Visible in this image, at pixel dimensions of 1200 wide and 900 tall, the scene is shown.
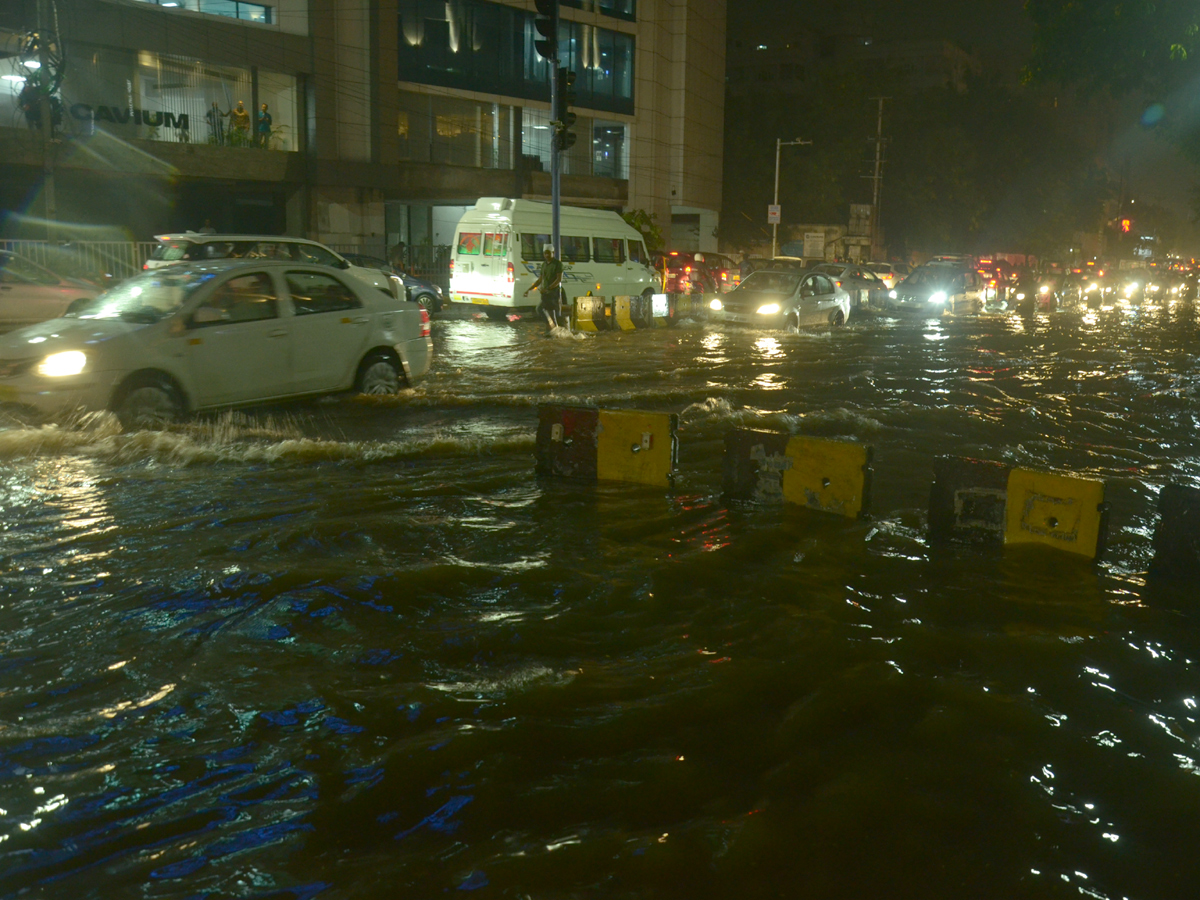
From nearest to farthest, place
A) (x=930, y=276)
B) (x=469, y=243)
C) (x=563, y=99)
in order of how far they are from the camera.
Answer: (x=563, y=99)
(x=469, y=243)
(x=930, y=276)

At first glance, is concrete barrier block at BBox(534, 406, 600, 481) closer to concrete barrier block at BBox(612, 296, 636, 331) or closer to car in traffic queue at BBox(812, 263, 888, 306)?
concrete barrier block at BBox(612, 296, 636, 331)

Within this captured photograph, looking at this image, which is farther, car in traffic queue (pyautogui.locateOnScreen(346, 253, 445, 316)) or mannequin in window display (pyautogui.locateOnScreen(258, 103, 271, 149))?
mannequin in window display (pyautogui.locateOnScreen(258, 103, 271, 149))

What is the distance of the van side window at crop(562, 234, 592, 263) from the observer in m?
23.9

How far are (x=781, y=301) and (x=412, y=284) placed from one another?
26.5 ft

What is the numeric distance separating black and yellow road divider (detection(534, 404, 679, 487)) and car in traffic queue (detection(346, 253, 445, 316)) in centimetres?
1476

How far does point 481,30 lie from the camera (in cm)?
3806

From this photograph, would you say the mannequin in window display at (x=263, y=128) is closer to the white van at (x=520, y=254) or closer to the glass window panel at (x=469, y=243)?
the white van at (x=520, y=254)

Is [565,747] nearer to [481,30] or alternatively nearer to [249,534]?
[249,534]

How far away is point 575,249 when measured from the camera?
79.3 feet

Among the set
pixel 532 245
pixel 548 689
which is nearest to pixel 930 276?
pixel 532 245

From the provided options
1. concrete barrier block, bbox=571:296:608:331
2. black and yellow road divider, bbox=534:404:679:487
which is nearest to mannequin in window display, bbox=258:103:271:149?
concrete barrier block, bbox=571:296:608:331

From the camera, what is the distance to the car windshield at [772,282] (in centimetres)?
2241

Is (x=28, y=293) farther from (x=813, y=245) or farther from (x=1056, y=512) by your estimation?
(x=813, y=245)

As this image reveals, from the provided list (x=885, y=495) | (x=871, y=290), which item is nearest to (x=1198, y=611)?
(x=885, y=495)
